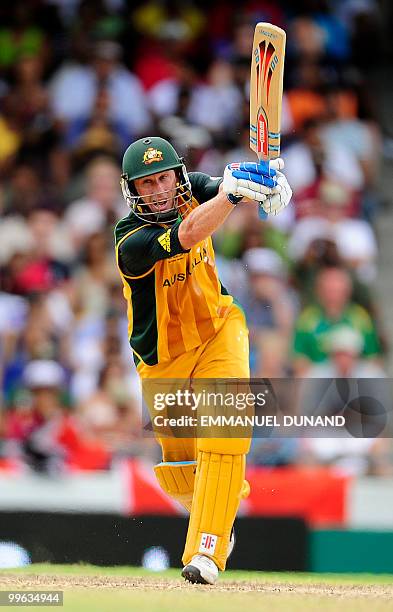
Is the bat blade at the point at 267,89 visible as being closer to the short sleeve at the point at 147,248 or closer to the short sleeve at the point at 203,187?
the short sleeve at the point at 203,187

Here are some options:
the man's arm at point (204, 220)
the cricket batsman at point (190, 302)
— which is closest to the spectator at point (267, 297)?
the cricket batsman at point (190, 302)

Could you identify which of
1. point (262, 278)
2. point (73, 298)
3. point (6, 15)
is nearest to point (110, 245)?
point (73, 298)

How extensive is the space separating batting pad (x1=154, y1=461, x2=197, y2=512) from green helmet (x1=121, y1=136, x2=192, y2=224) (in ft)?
3.79

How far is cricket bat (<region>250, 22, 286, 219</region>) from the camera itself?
18.8 feet

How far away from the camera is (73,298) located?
30.8 ft

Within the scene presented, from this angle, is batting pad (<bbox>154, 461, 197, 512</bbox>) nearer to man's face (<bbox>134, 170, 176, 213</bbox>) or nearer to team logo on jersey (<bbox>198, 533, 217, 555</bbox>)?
team logo on jersey (<bbox>198, 533, 217, 555</bbox>)

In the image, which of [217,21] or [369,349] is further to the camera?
[217,21]

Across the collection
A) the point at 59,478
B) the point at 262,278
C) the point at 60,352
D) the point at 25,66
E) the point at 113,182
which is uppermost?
the point at 25,66

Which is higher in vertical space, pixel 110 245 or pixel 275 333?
pixel 110 245

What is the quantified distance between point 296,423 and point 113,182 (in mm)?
2795

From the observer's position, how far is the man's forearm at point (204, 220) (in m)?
5.56

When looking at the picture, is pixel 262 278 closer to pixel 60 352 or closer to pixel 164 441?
pixel 60 352

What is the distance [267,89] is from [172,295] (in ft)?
3.39

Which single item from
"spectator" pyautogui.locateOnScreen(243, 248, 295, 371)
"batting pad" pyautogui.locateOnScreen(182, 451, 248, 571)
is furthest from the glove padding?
"spectator" pyautogui.locateOnScreen(243, 248, 295, 371)
